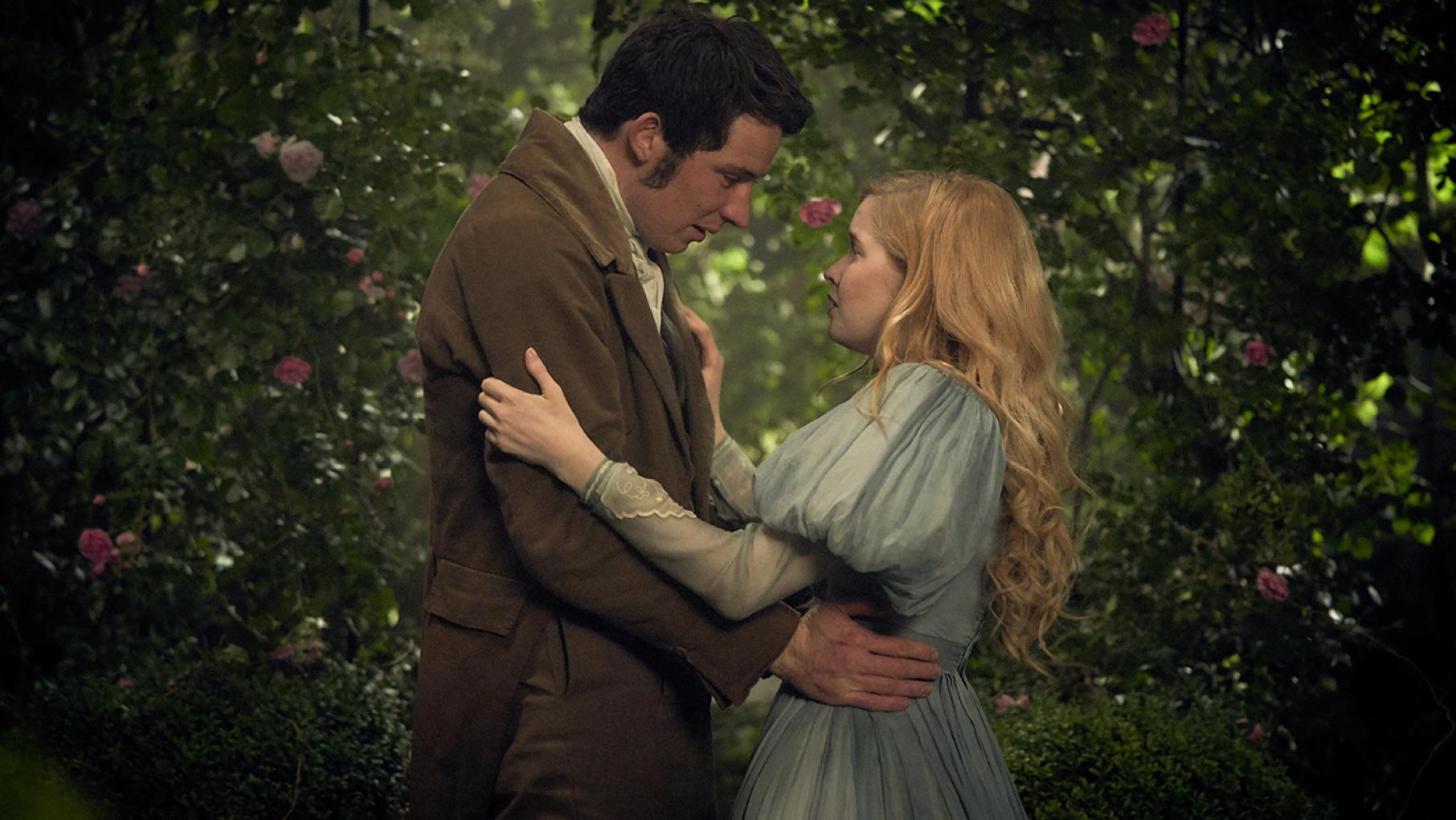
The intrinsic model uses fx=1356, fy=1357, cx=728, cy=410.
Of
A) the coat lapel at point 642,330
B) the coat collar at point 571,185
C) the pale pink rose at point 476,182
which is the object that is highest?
the coat collar at point 571,185

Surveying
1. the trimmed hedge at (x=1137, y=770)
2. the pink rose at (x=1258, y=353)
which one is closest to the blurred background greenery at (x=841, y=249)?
the pink rose at (x=1258, y=353)

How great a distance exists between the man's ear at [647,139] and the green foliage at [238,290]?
1544 mm

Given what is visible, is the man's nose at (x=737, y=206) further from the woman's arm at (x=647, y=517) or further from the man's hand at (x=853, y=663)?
the man's hand at (x=853, y=663)

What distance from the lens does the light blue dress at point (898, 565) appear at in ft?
6.60

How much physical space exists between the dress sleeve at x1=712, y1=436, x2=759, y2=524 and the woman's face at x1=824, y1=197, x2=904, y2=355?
16.3 inches

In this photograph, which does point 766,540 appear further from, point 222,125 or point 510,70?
point 510,70

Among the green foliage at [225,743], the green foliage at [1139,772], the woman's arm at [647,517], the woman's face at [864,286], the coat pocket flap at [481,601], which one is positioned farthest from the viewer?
the green foliage at [225,743]

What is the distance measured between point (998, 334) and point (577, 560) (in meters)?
0.77

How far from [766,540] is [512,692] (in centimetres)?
46

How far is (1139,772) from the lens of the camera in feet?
9.74

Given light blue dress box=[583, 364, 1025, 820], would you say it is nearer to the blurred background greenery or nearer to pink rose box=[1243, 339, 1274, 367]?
the blurred background greenery

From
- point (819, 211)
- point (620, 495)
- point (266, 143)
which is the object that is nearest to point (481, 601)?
point (620, 495)

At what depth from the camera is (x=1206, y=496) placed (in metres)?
3.70

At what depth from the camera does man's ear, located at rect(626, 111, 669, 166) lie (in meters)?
2.30
